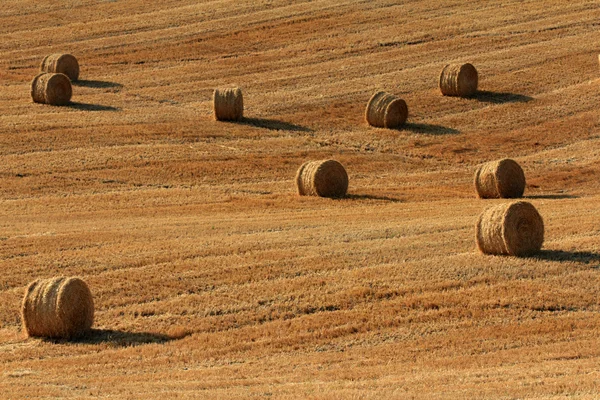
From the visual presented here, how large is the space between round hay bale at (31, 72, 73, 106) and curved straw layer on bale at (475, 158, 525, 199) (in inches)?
705

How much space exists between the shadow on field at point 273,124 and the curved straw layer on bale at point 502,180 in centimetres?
1079

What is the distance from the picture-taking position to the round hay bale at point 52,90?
139 feet

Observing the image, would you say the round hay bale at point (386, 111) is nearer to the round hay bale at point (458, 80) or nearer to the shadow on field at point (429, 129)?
the shadow on field at point (429, 129)

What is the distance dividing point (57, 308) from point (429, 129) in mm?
24071

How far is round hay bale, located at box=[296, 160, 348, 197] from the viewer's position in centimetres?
3144

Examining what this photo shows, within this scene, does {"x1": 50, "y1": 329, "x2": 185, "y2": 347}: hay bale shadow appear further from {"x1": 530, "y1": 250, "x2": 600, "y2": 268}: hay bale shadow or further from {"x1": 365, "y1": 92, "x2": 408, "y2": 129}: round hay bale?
{"x1": 365, "y1": 92, "x2": 408, "y2": 129}: round hay bale

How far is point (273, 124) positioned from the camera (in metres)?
→ 41.1

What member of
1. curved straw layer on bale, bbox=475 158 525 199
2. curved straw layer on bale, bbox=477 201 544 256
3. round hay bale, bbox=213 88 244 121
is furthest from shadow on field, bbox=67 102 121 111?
curved straw layer on bale, bbox=477 201 544 256

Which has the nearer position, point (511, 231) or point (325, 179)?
point (511, 231)

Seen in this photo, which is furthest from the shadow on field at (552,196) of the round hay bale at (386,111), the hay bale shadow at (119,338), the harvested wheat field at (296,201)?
the hay bale shadow at (119,338)

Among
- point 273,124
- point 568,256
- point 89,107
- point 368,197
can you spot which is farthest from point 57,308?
point 89,107

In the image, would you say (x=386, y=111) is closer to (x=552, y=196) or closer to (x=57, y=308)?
(x=552, y=196)

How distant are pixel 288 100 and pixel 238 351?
26.4m

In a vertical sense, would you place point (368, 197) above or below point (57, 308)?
above
